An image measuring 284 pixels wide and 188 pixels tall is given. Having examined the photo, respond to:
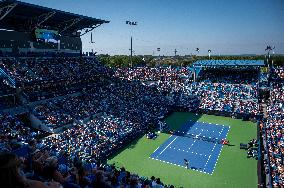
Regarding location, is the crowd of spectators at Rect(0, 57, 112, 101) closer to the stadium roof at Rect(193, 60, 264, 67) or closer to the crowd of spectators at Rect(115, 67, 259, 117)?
the crowd of spectators at Rect(115, 67, 259, 117)

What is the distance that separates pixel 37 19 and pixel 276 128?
30941 mm

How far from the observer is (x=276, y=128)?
29422 mm

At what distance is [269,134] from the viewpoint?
28766 millimetres

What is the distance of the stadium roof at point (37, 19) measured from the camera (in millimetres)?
30328

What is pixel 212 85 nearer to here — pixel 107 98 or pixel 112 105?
pixel 107 98

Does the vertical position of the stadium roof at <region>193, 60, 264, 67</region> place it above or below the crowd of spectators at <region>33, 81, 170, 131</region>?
above

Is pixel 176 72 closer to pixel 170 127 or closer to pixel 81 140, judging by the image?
pixel 170 127

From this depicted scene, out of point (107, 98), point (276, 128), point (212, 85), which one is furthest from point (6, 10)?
point (212, 85)

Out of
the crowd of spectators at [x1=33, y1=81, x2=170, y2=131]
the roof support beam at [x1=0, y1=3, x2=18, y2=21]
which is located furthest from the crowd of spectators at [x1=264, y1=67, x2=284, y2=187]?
the roof support beam at [x1=0, y1=3, x2=18, y2=21]

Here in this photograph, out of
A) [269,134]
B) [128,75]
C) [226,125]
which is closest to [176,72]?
[128,75]

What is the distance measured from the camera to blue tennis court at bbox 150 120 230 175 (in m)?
24.7

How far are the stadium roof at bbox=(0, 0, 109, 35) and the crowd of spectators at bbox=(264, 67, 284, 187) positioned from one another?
90.3 ft

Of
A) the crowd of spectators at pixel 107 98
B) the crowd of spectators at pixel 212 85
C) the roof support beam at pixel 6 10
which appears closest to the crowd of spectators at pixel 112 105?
the crowd of spectators at pixel 107 98

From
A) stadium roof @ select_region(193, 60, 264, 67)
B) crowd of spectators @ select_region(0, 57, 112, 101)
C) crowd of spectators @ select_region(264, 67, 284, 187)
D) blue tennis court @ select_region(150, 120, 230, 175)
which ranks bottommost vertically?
blue tennis court @ select_region(150, 120, 230, 175)
